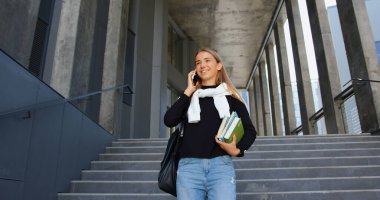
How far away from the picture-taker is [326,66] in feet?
40.6

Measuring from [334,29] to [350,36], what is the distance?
1427cm

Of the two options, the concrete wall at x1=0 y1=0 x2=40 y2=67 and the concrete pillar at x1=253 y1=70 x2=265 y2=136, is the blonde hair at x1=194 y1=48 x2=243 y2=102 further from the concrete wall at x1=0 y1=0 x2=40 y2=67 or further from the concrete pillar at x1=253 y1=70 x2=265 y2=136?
the concrete pillar at x1=253 y1=70 x2=265 y2=136

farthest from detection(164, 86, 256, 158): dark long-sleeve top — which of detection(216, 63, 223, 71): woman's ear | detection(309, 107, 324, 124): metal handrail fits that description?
detection(309, 107, 324, 124): metal handrail

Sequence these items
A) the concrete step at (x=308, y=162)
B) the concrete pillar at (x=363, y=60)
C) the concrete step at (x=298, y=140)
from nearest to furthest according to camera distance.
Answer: the concrete step at (x=308, y=162) → the concrete step at (x=298, y=140) → the concrete pillar at (x=363, y=60)

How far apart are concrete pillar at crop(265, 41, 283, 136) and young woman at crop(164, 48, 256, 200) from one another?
60.5 feet

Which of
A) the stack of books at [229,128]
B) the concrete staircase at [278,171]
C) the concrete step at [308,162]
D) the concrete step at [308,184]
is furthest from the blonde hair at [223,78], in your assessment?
the concrete step at [308,162]

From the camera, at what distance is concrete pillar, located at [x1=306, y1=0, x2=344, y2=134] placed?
11.8 m

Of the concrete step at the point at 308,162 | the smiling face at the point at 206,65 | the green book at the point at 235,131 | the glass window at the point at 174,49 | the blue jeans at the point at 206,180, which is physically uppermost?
the glass window at the point at 174,49

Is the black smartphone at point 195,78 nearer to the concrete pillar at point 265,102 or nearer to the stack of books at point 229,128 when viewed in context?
the stack of books at point 229,128

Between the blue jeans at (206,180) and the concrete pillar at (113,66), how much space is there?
7.83 m

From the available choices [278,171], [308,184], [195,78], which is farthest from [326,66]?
[195,78]

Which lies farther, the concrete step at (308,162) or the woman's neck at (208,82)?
the concrete step at (308,162)

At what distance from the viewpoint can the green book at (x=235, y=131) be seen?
1843 millimetres

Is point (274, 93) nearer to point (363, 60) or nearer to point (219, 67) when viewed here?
point (363, 60)
